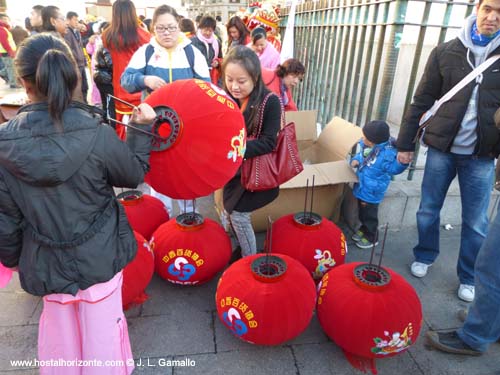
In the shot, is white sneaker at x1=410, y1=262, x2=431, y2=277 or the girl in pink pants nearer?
the girl in pink pants

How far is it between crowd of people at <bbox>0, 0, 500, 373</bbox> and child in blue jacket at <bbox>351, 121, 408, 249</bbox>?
→ 12mm

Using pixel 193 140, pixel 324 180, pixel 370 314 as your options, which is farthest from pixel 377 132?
pixel 193 140

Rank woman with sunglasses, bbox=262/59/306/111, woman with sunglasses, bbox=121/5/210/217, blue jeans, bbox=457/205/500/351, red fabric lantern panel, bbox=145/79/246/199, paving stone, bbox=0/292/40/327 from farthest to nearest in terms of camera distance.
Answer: woman with sunglasses, bbox=262/59/306/111 → woman with sunglasses, bbox=121/5/210/217 → paving stone, bbox=0/292/40/327 → blue jeans, bbox=457/205/500/351 → red fabric lantern panel, bbox=145/79/246/199

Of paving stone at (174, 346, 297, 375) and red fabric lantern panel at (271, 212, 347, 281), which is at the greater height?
red fabric lantern panel at (271, 212, 347, 281)

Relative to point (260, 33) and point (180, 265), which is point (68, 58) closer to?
point (180, 265)

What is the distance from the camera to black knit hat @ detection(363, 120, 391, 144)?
132 inches

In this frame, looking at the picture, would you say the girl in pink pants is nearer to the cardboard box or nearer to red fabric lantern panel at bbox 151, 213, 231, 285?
red fabric lantern panel at bbox 151, 213, 231, 285

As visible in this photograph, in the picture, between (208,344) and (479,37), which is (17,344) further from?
(479,37)

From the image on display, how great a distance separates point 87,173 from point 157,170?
37 centimetres

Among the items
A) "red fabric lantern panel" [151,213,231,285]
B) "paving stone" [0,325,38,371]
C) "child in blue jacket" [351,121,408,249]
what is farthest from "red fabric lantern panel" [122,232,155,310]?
"child in blue jacket" [351,121,408,249]

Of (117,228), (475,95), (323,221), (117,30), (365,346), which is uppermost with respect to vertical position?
(117,30)

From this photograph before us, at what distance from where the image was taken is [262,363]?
2.37 metres

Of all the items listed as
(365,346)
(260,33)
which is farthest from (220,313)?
(260,33)

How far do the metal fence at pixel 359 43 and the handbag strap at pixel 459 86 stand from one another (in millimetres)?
983
